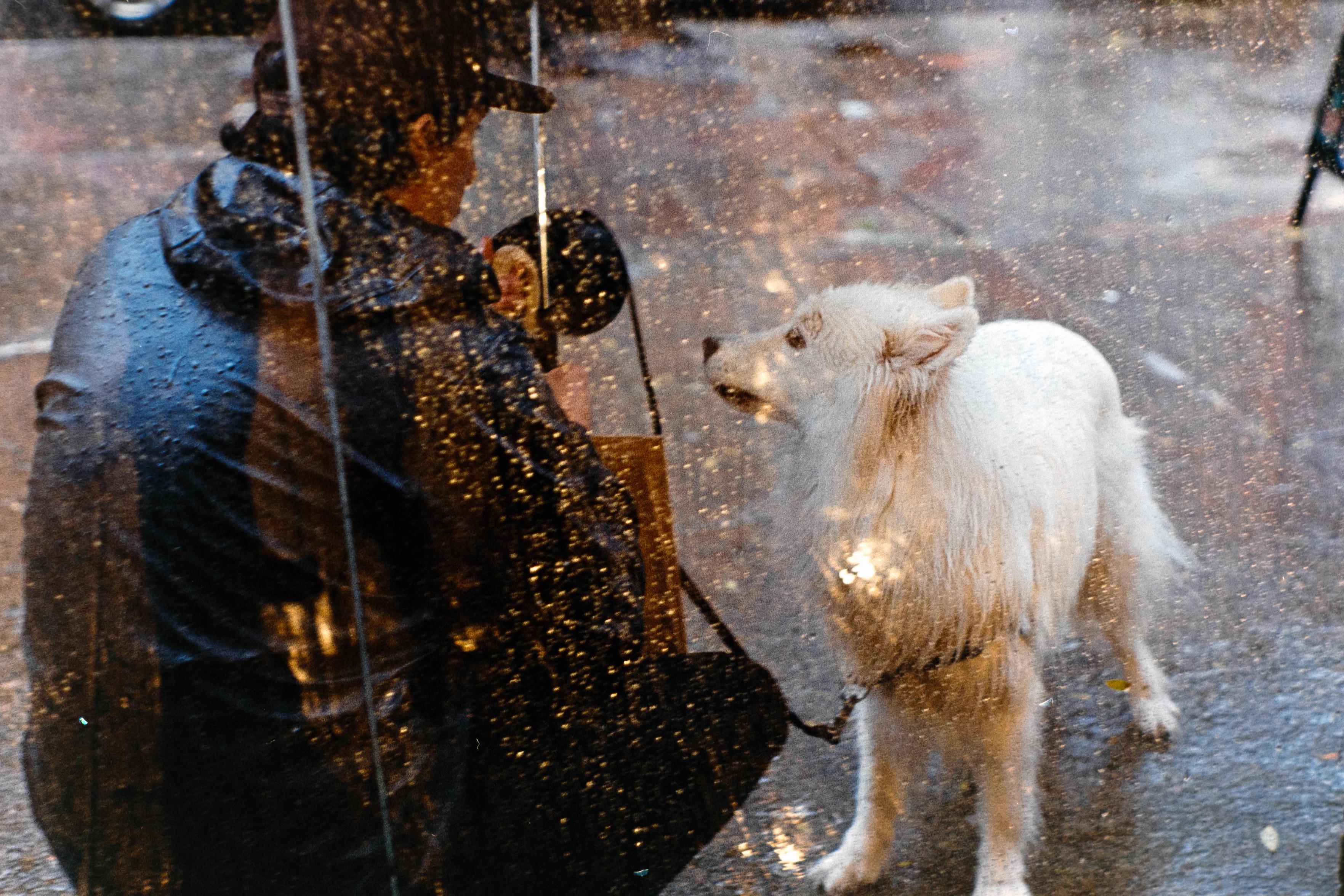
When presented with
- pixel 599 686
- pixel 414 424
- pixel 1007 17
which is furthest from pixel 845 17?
pixel 599 686

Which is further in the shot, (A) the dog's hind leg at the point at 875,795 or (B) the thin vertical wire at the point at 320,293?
(A) the dog's hind leg at the point at 875,795

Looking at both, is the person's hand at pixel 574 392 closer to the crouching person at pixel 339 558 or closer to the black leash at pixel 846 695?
the crouching person at pixel 339 558

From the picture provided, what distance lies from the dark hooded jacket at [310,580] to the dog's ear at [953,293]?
0.59 metres

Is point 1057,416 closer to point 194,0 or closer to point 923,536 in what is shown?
point 923,536

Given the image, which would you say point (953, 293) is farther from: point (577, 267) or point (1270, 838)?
point (1270, 838)

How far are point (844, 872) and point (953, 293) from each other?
1.03m

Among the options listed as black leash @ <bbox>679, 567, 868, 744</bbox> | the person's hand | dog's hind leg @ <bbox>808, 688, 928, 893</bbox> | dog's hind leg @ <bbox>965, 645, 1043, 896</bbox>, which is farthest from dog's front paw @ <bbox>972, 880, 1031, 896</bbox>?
the person's hand

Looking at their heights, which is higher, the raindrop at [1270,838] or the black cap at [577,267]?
the black cap at [577,267]

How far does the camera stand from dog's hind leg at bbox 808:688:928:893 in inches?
72.3

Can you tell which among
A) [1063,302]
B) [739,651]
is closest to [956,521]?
[739,651]

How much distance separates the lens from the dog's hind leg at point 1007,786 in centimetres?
181

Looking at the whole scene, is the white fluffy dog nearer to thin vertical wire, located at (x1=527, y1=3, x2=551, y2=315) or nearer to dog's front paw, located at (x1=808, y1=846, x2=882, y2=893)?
dog's front paw, located at (x1=808, y1=846, x2=882, y2=893)

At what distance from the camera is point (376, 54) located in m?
1.19

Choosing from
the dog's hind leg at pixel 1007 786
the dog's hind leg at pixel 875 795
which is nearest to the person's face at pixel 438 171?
the dog's hind leg at pixel 875 795
